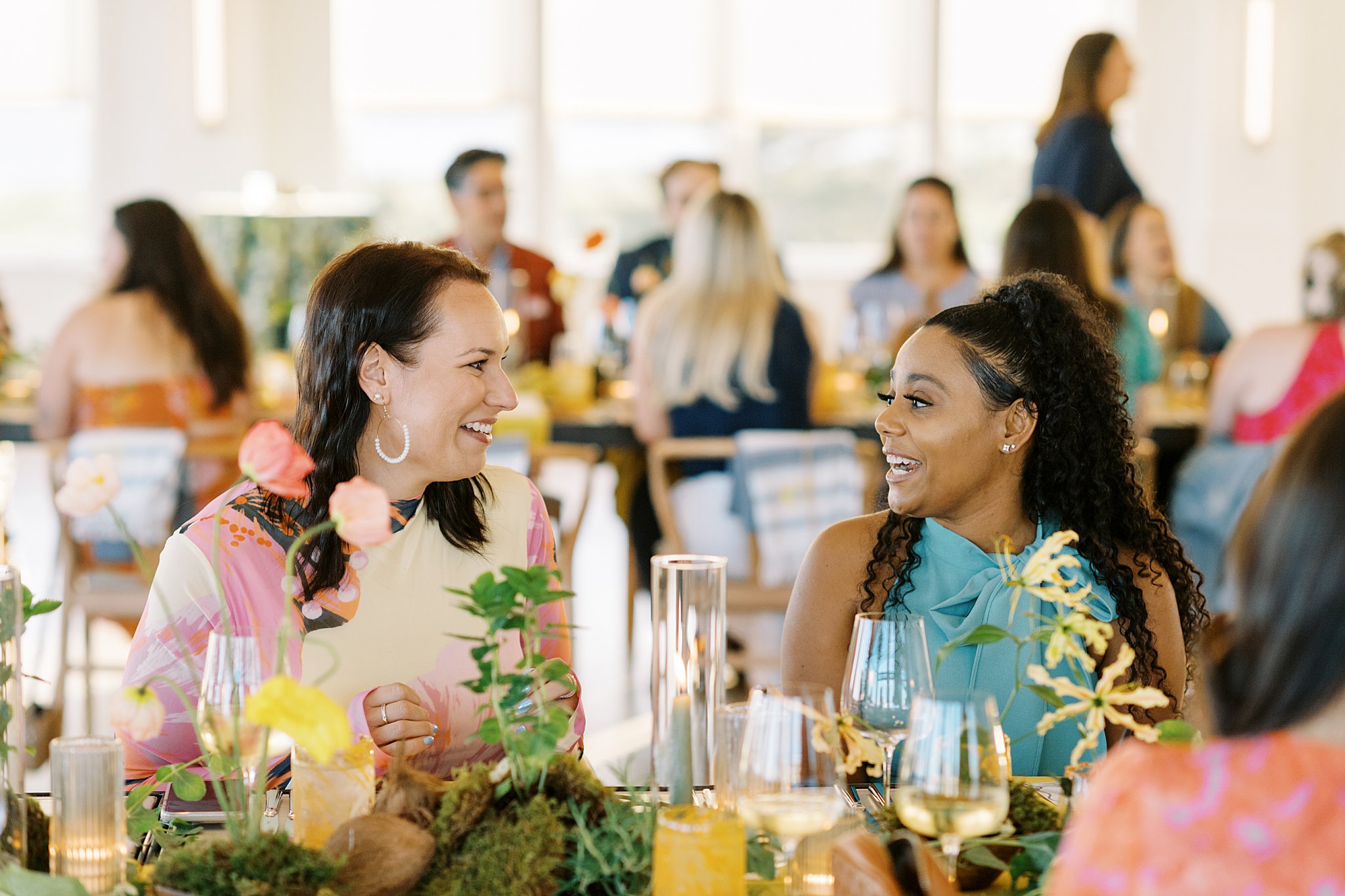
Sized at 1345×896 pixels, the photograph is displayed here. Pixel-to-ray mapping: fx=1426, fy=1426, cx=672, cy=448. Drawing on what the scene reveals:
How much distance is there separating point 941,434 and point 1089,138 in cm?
363

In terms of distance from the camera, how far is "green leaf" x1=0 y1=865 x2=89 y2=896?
43.1 inches

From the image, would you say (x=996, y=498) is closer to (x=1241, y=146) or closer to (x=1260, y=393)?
(x=1260, y=393)

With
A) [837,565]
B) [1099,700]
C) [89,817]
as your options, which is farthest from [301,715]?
[837,565]

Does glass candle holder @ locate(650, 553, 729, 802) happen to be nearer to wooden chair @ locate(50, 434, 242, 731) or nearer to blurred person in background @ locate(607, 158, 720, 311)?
wooden chair @ locate(50, 434, 242, 731)

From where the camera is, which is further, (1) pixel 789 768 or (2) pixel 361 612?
(2) pixel 361 612

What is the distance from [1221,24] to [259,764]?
869 cm

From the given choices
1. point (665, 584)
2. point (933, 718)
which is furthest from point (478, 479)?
point (933, 718)

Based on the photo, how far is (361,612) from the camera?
1799 millimetres

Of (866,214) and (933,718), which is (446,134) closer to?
(866,214)

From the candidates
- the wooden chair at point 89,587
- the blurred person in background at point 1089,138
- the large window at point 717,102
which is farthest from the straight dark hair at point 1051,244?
the large window at point 717,102

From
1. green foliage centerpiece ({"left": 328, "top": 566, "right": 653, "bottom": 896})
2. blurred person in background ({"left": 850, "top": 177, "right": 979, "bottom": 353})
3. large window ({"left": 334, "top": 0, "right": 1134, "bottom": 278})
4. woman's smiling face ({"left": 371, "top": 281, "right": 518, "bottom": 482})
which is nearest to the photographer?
green foliage centerpiece ({"left": 328, "top": 566, "right": 653, "bottom": 896})

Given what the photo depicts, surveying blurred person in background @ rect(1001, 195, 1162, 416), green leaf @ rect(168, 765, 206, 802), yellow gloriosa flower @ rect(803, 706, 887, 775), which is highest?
blurred person in background @ rect(1001, 195, 1162, 416)

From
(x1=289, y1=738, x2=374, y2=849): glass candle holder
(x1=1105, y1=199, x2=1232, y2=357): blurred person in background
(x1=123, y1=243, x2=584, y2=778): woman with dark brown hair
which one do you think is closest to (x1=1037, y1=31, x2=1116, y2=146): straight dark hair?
(x1=1105, y1=199, x2=1232, y2=357): blurred person in background

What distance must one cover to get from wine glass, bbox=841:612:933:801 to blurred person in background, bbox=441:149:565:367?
11.1ft
